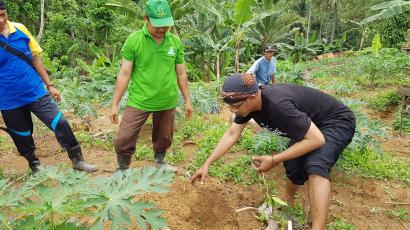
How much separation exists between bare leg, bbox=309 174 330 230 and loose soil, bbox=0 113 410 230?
0.62 metres

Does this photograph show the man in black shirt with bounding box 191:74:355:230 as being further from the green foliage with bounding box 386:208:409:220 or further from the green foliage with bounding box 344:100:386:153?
the green foliage with bounding box 386:208:409:220

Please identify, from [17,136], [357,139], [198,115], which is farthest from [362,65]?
[17,136]

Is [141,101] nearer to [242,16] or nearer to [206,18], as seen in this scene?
[242,16]

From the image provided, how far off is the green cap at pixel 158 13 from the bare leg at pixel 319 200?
1.77m

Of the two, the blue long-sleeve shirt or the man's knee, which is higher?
the man's knee

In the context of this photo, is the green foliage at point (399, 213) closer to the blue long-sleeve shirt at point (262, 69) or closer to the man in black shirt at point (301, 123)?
the man in black shirt at point (301, 123)

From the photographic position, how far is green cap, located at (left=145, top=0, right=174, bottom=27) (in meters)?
3.26

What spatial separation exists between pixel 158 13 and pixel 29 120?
1.77 metres

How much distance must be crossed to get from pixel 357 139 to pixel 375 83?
747 cm

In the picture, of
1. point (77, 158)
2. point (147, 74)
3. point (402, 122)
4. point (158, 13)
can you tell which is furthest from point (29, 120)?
point (402, 122)

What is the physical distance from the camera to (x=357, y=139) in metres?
3.92

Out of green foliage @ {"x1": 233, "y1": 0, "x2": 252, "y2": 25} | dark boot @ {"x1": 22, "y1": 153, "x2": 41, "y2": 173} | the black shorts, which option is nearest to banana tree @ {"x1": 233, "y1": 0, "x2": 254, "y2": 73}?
green foliage @ {"x1": 233, "y1": 0, "x2": 252, "y2": 25}

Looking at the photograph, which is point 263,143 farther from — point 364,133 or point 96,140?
point 96,140

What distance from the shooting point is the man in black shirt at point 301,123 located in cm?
264
